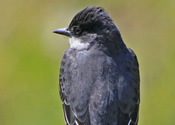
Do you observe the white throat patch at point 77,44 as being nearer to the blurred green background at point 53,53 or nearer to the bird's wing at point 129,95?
the bird's wing at point 129,95

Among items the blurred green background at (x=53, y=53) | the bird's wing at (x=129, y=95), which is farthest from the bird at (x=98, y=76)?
the blurred green background at (x=53, y=53)

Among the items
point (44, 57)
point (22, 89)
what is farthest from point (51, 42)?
point (22, 89)

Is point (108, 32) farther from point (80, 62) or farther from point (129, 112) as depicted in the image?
point (129, 112)

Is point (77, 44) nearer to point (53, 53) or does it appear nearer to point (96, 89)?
point (96, 89)

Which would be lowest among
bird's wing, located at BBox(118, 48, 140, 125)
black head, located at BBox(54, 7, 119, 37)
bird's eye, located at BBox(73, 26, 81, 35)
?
bird's wing, located at BBox(118, 48, 140, 125)

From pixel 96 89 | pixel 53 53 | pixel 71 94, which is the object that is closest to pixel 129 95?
pixel 96 89

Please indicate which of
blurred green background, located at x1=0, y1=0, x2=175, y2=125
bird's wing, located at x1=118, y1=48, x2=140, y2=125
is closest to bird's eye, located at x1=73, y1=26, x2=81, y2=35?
bird's wing, located at x1=118, y1=48, x2=140, y2=125

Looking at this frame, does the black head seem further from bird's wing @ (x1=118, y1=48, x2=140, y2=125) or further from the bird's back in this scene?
bird's wing @ (x1=118, y1=48, x2=140, y2=125)
